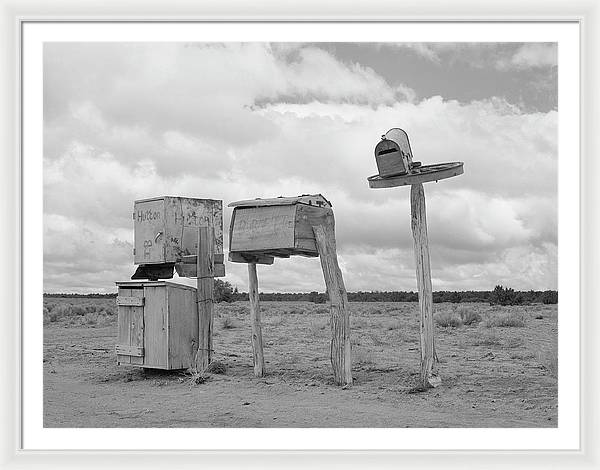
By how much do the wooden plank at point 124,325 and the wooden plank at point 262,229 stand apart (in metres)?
2.31

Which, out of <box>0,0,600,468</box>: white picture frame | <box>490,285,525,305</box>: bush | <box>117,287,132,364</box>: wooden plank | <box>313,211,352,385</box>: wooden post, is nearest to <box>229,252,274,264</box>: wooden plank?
<box>313,211,352,385</box>: wooden post

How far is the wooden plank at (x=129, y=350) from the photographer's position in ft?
41.7

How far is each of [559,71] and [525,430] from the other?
4.40 m

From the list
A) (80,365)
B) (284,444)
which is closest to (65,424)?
(284,444)

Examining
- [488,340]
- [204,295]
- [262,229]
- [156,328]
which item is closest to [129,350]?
[156,328]

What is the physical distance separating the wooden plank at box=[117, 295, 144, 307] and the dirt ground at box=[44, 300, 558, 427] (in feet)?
4.00

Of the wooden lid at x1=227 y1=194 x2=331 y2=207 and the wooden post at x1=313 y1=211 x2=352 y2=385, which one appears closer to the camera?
the wooden post at x1=313 y1=211 x2=352 y2=385

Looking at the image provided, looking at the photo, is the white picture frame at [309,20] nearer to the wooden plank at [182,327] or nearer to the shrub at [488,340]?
the wooden plank at [182,327]

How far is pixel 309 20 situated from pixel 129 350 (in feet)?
21.2

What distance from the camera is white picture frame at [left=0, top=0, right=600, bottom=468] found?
8766 millimetres

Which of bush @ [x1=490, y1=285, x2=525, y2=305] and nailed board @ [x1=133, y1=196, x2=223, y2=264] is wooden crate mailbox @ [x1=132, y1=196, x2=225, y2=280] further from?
bush @ [x1=490, y1=285, x2=525, y2=305]

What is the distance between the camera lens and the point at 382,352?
15.0 m

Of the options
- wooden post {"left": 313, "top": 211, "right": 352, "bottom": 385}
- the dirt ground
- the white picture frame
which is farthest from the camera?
wooden post {"left": 313, "top": 211, "right": 352, "bottom": 385}
